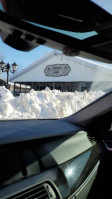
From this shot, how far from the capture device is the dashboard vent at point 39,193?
1.32m

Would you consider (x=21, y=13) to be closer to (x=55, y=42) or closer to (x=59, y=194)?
(x=55, y=42)

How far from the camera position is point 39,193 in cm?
141

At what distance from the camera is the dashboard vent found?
1.32 meters

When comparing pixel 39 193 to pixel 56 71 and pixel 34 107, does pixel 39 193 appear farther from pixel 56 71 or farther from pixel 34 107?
pixel 56 71

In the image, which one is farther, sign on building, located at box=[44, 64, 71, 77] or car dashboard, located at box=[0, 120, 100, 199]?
sign on building, located at box=[44, 64, 71, 77]

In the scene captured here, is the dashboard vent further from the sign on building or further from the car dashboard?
the sign on building

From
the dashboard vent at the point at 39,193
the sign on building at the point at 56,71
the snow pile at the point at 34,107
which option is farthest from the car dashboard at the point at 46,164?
the sign on building at the point at 56,71

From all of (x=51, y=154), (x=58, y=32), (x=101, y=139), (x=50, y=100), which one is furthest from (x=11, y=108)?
(x=58, y=32)

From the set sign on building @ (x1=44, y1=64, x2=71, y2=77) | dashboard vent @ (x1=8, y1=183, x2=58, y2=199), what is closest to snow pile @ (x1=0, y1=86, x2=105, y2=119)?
dashboard vent @ (x1=8, y1=183, x2=58, y2=199)

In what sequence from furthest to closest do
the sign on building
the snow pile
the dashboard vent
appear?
1. the sign on building
2. the snow pile
3. the dashboard vent

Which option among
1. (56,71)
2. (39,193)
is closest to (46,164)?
(39,193)

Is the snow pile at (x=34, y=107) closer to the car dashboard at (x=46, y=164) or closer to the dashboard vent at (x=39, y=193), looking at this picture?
the car dashboard at (x=46, y=164)

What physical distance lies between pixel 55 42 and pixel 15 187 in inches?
41.4

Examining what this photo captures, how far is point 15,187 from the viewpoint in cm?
132
